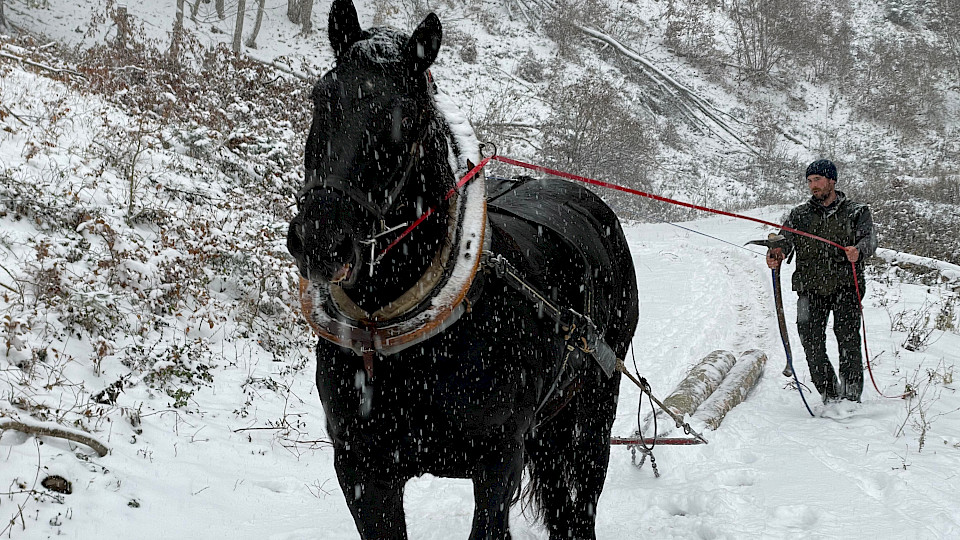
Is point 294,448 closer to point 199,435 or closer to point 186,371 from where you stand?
point 199,435

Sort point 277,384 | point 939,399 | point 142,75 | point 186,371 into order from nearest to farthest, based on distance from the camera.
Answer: point 186,371, point 277,384, point 939,399, point 142,75

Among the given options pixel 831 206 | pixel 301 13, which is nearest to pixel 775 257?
pixel 831 206

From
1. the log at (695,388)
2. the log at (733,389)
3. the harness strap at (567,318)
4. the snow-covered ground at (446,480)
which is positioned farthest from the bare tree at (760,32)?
the harness strap at (567,318)

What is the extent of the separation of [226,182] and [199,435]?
4.17 m

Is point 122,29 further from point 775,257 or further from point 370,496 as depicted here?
point 370,496

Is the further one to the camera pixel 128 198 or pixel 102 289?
pixel 128 198

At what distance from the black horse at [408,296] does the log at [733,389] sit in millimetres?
3059

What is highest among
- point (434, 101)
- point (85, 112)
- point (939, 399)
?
point (434, 101)

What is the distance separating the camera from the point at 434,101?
199cm

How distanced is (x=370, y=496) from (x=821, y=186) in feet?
16.1

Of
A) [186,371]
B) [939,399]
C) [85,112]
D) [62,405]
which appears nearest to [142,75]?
[85,112]

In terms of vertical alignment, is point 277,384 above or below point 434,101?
below

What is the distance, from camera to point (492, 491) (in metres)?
2.06

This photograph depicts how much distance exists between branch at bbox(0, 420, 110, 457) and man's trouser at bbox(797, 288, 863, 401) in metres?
5.34
